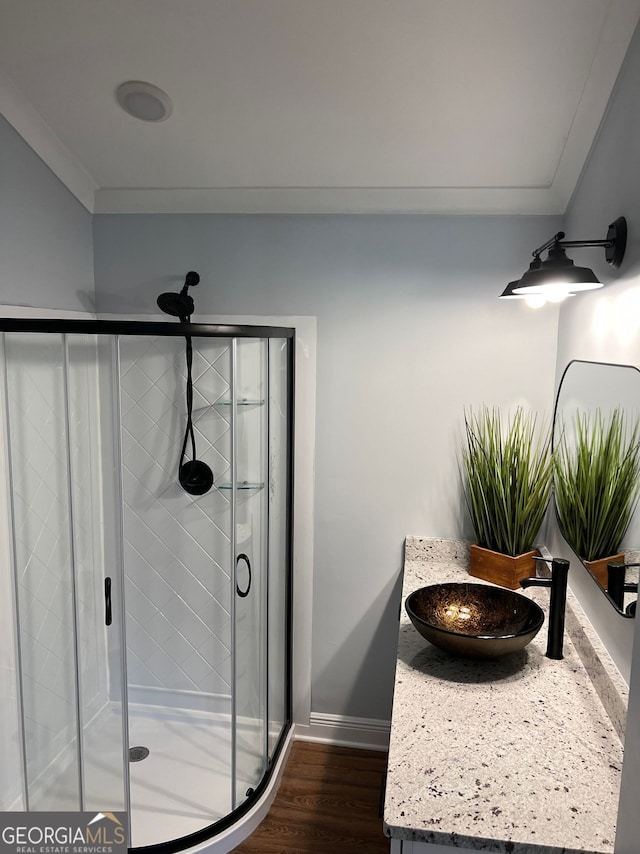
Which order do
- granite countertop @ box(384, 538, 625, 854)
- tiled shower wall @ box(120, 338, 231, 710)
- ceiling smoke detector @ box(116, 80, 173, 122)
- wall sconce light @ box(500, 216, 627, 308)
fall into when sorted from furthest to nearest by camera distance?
tiled shower wall @ box(120, 338, 231, 710)
ceiling smoke detector @ box(116, 80, 173, 122)
wall sconce light @ box(500, 216, 627, 308)
granite countertop @ box(384, 538, 625, 854)

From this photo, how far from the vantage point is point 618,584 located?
53.6 inches

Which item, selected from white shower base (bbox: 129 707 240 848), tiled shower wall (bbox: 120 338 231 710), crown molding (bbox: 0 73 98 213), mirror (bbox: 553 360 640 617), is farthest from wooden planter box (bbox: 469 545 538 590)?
crown molding (bbox: 0 73 98 213)

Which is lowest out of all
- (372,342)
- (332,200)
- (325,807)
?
(325,807)

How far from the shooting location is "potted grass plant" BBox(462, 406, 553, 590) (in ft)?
6.84

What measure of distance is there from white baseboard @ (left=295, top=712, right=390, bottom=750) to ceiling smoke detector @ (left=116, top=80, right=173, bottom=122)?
7.46ft

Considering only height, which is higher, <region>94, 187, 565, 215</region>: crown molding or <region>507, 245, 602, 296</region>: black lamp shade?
<region>94, 187, 565, 215</region>: crown molding

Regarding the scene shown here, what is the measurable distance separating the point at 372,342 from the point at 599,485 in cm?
101

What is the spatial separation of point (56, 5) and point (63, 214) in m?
0.78

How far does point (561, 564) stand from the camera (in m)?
1.55

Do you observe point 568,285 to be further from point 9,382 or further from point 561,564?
point 9,382

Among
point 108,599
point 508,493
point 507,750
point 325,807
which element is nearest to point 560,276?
point 508,493

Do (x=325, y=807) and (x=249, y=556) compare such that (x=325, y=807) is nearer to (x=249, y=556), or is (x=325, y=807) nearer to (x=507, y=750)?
(x=249, y=556)

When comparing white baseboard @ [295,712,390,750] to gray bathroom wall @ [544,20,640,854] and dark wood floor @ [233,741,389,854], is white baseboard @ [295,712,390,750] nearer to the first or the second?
dark wood floor @ [233,741,389,854]

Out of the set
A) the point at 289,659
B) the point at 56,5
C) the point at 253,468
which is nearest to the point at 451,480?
the point at 253,468
